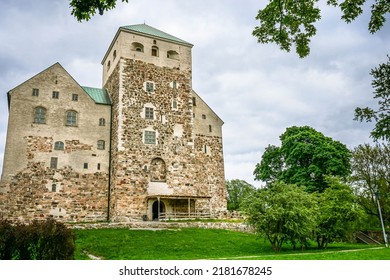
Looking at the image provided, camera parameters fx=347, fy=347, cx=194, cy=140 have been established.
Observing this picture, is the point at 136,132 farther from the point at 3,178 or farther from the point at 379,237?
the point at 379,237

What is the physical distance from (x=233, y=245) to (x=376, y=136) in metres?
12.0


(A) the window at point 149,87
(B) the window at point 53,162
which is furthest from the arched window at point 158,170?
(B) the window at point 53,162

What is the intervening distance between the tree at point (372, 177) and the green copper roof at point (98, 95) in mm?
24274

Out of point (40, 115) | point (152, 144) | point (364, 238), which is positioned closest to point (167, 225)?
point (152, 144)

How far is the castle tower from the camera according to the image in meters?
29.4

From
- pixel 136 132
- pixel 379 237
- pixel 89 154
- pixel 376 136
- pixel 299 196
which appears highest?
pixel 136 132

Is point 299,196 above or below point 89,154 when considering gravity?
below

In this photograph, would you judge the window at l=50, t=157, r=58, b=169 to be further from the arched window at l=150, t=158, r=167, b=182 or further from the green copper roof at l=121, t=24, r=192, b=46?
the green copper roof at l=121, t=24, r=192, b=46

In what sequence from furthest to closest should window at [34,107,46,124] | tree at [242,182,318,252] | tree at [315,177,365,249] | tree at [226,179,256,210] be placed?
tree at [226,179,256,210], window at [34,107,46,124], tree at [315,177,365,249], tree at [242,182,318,252]

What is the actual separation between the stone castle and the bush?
54.7 feet

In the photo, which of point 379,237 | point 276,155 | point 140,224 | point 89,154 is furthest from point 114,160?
point 379,237

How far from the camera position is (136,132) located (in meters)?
30.6

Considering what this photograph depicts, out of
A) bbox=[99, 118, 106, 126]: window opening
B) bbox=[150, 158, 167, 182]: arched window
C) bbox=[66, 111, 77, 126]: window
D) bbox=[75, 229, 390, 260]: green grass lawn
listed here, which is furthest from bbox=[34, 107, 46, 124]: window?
bbox=[75, 229, 390, 260]: green grass lawn

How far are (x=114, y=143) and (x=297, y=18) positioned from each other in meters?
23.2
